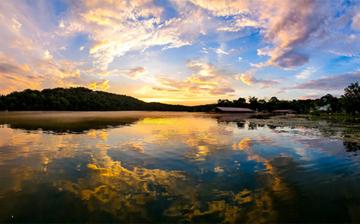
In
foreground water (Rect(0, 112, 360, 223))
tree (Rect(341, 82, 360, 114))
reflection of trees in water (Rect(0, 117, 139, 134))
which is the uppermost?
tree (Rect(341, 82, 360, 114))

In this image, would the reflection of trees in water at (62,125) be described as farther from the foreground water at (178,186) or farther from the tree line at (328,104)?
the tree line at (328,104)

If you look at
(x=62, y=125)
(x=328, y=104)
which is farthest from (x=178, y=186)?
(x=328, y=104)

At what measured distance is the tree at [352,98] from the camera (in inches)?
3152

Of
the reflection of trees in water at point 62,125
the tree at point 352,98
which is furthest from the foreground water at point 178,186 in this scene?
the tree at point 352,98

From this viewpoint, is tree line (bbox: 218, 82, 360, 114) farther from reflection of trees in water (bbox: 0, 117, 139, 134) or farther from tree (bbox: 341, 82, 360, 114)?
reflection of trees in water (bbox: 0, 117, 139, 134)

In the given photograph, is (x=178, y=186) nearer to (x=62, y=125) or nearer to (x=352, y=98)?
(x=62, y=125)

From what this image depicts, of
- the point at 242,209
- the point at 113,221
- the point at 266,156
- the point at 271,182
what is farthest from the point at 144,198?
the point at 266,156

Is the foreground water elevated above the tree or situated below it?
below

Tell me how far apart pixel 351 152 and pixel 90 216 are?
2009 centimetres

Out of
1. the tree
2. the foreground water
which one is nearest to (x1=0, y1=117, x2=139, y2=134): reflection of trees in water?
the foreground water

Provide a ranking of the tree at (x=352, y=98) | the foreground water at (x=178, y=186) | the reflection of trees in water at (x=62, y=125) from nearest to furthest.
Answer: the foreground water at (x=178, y=186)
the reflection of trees in water at (x=62, y=125)
the tree at (x=352, y=98)

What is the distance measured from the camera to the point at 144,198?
9.12 m

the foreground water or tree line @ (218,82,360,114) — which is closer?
the foreground water

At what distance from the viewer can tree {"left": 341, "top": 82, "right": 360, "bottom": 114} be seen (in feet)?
263
